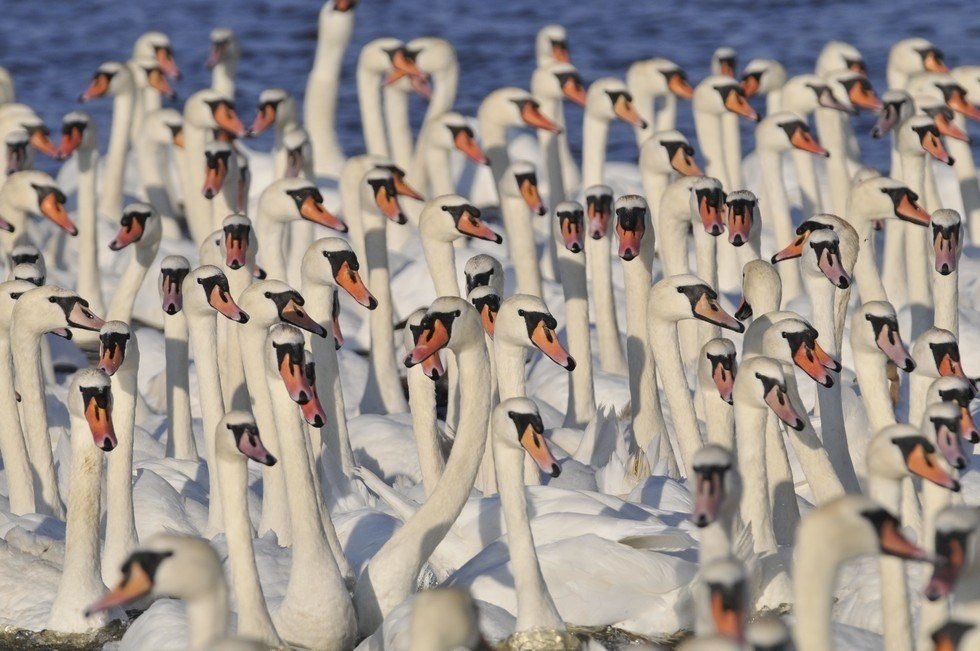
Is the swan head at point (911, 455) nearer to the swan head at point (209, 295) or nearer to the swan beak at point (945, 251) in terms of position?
the swan head at point (209, 295)

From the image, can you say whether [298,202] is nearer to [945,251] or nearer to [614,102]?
[945,251]

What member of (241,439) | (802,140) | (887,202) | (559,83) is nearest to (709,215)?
(887,202)

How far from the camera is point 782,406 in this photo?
34.3 ft

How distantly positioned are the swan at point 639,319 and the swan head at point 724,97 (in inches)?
167

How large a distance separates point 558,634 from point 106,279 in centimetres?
918

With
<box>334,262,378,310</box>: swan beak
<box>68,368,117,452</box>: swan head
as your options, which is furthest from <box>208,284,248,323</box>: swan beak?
<box>68,368,117,452</box>: swan head

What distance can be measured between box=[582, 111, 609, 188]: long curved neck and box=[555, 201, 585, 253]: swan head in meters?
4.43

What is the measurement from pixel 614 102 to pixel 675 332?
613 cm

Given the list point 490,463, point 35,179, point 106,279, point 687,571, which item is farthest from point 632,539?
point 106,279

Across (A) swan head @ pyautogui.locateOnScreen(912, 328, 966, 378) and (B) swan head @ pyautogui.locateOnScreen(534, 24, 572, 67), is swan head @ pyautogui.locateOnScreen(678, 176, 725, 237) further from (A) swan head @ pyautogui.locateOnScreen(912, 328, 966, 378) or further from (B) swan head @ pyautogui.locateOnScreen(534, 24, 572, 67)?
(B) swan head @ pyautogui.locateOnScreen(534, 24, 572, 67)

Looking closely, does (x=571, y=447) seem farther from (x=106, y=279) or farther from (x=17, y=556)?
(x=106, y=279)

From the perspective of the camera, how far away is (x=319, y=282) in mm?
12961

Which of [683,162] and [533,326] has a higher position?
[533,326]

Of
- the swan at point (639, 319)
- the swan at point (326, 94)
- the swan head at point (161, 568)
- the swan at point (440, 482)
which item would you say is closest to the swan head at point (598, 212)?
the swan at point (639, 319)
